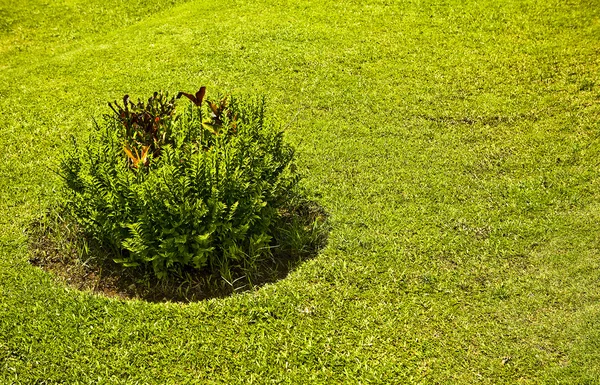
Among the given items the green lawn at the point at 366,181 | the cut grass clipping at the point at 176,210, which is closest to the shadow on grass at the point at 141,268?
the cut grass clipping at the point at 176,210

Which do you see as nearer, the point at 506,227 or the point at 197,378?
the point at 197,378

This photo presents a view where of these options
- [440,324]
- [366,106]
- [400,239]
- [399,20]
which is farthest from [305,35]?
[440,324]

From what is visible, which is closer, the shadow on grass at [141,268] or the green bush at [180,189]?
the green bush at [180,189]

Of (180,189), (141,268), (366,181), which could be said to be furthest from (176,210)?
(366,181)

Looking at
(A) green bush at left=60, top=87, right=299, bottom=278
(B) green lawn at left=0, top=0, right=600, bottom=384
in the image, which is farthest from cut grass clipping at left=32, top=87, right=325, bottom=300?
(B) green lawn at left=0, top=0, right=600, bottom=384

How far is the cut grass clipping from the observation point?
3949mm

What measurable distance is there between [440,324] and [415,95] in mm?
3397

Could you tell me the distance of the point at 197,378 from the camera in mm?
3498

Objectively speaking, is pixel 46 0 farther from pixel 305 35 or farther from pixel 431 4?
pixel 431 4

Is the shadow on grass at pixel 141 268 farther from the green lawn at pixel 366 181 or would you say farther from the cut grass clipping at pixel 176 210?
the green lawn at pixel 366 181

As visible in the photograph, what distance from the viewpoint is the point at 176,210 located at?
3.88 meters

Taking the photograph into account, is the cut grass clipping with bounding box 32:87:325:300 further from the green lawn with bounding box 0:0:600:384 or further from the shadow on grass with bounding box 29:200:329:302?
the green lawn with bounding box 0:0:600:384

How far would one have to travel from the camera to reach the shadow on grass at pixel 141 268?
4.16 m

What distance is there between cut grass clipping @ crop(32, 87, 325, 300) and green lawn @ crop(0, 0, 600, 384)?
211 mm
